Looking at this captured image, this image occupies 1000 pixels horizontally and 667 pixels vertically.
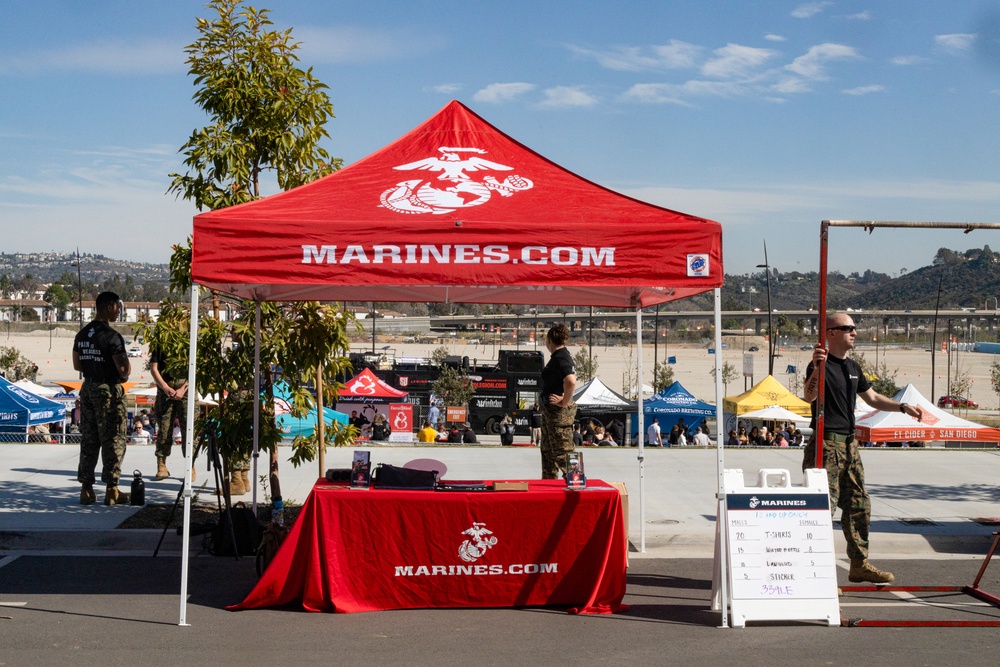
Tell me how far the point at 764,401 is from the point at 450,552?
24705 millimetres

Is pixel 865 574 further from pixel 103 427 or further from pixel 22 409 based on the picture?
pixel 22 409

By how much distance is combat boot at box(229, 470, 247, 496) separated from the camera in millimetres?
10055

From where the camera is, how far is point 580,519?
654cm

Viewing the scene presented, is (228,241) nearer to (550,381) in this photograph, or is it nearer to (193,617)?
(193,617)

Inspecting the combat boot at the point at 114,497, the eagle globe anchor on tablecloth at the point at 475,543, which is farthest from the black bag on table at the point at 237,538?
the eagle globe anchor on tablecloth at the point at 475,543

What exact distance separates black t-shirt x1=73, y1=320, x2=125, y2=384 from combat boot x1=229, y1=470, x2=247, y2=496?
1589 millimetres

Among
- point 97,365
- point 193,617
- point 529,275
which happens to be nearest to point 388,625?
point 193,617

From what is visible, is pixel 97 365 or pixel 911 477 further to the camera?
pixel 911 477

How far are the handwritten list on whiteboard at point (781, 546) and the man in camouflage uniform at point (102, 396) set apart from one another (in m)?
6.13

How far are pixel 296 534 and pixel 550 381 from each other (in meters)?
2.85

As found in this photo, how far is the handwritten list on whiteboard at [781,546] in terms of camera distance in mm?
6102

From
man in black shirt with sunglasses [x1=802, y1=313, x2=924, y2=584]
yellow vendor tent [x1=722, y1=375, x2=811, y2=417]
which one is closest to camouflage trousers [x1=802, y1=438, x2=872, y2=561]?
man in black shirt with sunglasses [x1=802, y1=313, x2=924, y2=584]

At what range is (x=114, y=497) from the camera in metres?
9.61

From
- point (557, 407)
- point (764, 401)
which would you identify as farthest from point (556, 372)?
Result: point (764, 401)
